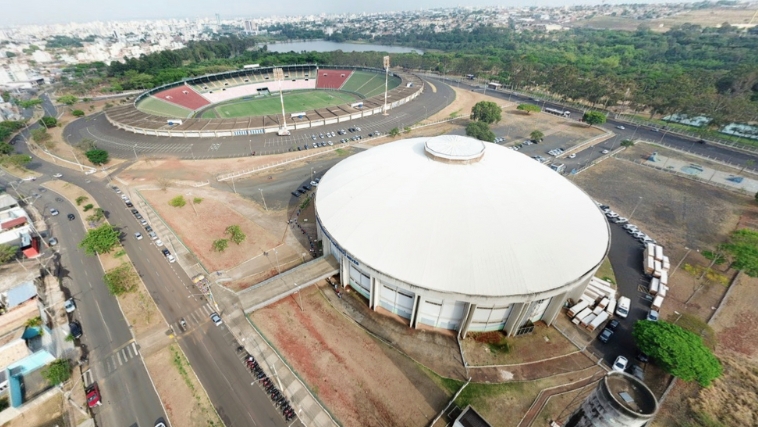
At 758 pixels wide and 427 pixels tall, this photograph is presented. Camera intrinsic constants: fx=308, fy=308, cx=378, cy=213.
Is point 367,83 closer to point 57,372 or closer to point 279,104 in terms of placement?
point 279,104

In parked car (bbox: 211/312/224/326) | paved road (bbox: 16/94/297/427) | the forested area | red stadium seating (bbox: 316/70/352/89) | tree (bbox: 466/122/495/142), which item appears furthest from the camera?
red stadium seating (bbox: 316/70/352/89)

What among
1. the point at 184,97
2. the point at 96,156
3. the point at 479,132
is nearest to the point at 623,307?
the point at 479,132

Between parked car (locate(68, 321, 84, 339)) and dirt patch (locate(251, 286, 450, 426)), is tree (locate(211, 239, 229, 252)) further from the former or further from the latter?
parked car (locate(68, 321, 84, 339))

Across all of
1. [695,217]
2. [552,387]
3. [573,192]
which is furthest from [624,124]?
[552,387]

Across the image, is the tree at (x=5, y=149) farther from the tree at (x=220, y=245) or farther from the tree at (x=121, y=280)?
the tree at (x=220, y=245)

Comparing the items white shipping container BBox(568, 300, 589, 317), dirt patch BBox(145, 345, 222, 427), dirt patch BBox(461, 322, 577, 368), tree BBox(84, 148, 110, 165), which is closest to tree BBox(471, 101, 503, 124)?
white shipping container BBox(568, 300, 589, 317)

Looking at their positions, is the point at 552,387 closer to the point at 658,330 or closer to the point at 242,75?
the point at 658,330
